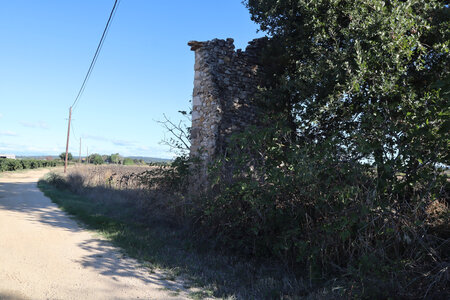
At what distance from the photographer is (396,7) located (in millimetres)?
5855

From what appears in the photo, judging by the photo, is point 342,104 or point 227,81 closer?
point 342,104

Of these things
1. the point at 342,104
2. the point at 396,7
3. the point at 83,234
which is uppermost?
the point at 396,7

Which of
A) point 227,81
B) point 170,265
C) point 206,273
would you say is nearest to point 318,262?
point 206,273

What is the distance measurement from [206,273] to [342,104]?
4038 mm

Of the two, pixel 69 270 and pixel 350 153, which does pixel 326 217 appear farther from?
pixel 69 270

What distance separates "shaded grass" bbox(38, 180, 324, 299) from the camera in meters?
3.73

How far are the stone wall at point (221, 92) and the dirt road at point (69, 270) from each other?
3.60 m

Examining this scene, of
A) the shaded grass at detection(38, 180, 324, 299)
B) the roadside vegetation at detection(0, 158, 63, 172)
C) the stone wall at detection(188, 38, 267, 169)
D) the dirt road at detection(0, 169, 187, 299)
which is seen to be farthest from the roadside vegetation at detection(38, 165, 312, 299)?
the roadside vegetation at detection(0, 158, 63, 172)

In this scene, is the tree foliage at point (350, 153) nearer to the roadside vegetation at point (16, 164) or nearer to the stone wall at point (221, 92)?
the stone wall at point (221, 92)

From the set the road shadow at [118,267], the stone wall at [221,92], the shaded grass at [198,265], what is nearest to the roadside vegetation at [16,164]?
the shaded grass at [198,265]

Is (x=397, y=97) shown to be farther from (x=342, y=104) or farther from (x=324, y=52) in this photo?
(x=324, y=52)

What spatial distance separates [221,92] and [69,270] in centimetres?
550

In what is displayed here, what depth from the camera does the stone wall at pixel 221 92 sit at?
7.98 m

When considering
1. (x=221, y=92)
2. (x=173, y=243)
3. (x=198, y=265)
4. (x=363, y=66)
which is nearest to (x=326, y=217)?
(x=198, y=265)
